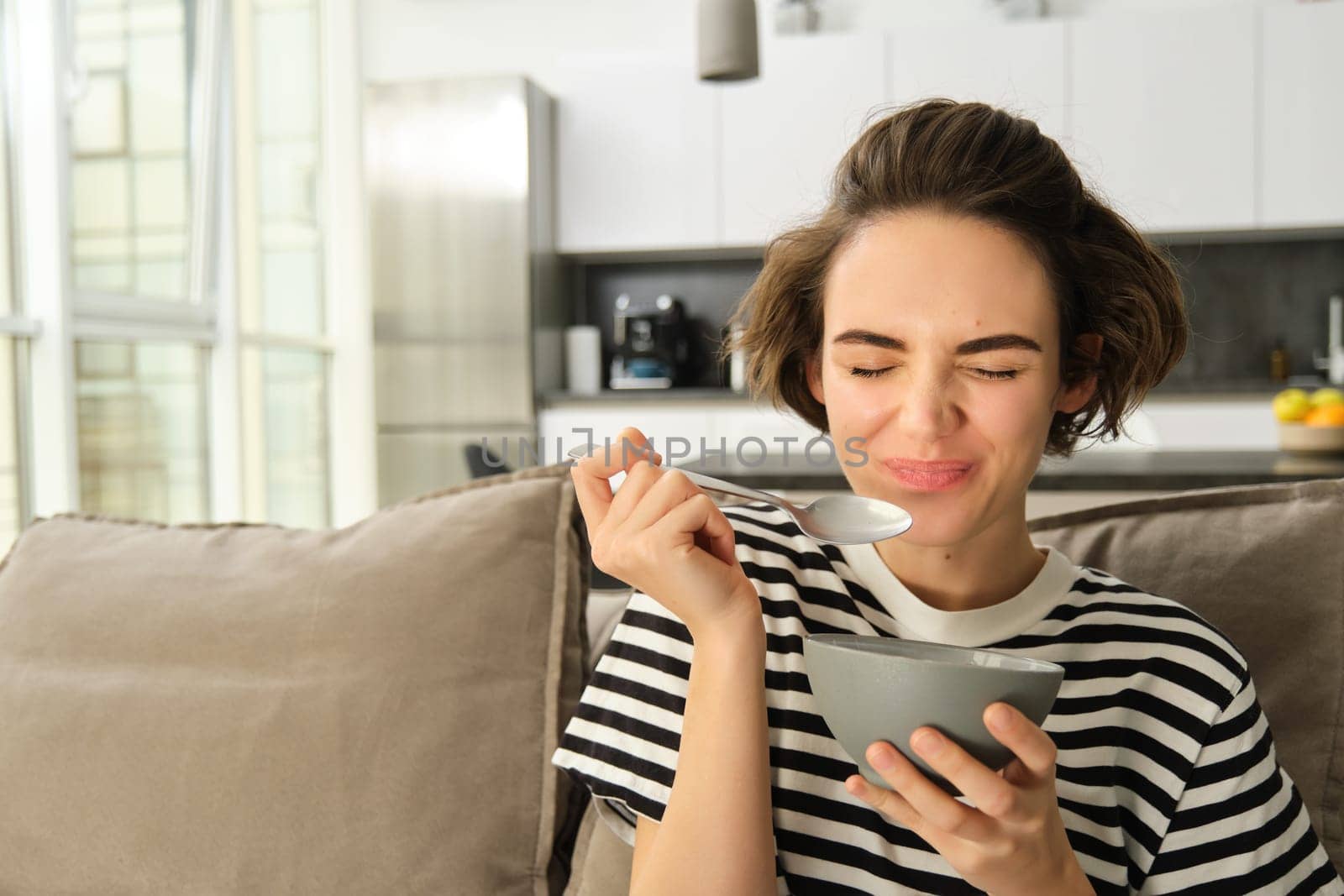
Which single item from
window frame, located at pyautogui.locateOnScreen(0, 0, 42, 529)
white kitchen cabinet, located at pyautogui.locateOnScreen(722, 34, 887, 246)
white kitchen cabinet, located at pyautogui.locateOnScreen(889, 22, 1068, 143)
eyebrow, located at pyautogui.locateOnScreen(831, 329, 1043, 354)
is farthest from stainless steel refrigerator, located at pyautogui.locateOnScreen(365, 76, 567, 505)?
eyebrow, located at pyautogui.locateOnScreen(831, 329, 1043, 354)

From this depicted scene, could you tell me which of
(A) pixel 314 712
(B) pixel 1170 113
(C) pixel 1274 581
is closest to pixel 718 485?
(A) pixel 314 712

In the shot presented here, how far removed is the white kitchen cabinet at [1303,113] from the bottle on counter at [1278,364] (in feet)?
1.85

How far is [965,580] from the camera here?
39.6 inches

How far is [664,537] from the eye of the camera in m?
0.75

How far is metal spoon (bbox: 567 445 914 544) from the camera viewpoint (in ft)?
2.85

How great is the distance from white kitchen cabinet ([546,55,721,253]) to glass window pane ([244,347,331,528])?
1.30 metres

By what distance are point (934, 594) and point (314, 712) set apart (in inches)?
22.9

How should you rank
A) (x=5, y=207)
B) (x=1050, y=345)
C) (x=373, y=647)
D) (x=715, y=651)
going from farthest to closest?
(x=5, y=207), (x=373, y=647), (x=1050, y=345), (x=715, y=651)

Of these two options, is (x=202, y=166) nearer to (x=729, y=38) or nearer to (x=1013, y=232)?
(x=729, y=38)

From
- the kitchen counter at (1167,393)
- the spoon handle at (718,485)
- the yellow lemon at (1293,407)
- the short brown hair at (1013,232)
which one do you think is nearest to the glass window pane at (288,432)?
the kitchen counter at (1167,393)

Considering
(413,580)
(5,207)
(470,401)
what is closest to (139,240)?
(5,207)

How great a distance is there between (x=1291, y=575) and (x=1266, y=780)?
0.24 metres

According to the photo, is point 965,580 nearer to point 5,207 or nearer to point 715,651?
point 715,651

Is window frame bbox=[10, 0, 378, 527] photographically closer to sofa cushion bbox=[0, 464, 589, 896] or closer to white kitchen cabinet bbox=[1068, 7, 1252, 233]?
sofa cushion bbox=[0, 464, 589, 896]
